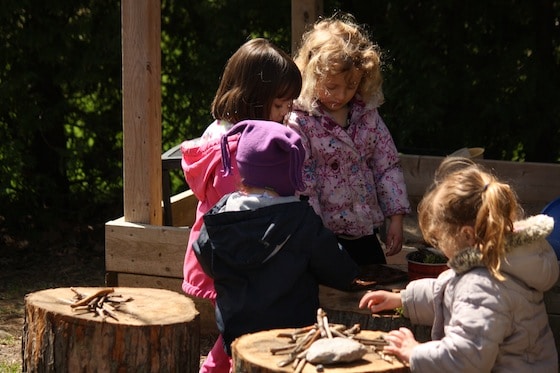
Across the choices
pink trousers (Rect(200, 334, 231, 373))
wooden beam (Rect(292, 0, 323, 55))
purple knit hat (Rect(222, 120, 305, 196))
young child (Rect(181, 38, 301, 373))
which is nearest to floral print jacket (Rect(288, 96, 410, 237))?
young child (Rect(181, 38, 301, 373))

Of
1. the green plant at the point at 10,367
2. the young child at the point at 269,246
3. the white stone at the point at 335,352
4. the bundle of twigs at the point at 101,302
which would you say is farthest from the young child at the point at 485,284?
the green plant at the point at 10,367

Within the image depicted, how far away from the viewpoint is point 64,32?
299 inches

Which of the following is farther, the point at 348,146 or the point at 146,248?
the point at 146,248

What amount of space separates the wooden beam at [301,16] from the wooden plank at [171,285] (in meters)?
1.86

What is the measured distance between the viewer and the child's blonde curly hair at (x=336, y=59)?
14.9 ft

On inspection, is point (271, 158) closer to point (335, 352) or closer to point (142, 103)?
point (335, 352)

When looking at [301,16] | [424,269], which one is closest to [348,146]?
[424,269]

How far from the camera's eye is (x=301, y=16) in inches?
268

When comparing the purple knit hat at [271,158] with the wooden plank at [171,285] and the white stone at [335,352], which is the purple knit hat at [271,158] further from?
the wooden plank at [171,285]

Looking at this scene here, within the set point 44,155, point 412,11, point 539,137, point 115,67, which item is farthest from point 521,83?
point 44,155

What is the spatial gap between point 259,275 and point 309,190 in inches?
30.4

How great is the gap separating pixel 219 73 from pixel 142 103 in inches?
84.2

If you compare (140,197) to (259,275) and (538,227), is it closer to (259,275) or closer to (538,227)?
(259,275)

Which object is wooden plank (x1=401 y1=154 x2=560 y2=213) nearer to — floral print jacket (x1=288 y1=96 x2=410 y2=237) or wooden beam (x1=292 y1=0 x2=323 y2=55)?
wooden beam (x1=292 y1=0 x2=323 y2=55)
